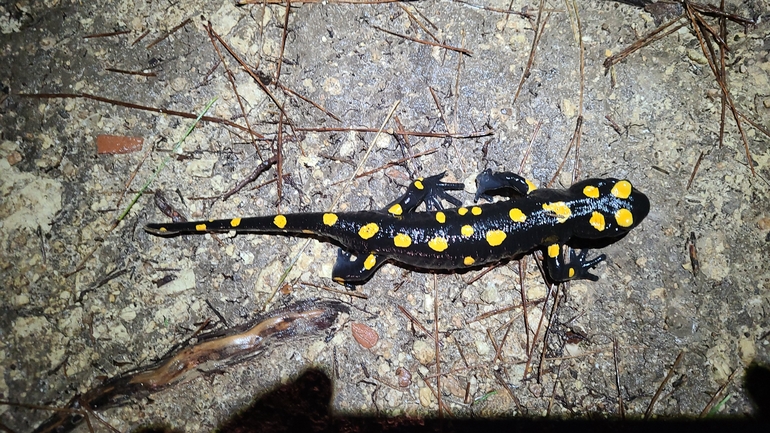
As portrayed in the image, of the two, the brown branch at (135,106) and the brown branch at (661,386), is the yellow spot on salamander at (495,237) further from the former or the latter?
the brown branch at (135,106)

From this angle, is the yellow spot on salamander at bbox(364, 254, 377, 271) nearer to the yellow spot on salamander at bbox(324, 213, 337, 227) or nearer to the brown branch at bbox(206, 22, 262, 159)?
the yellow spot on salamander at bbox(324, 213, 337, 227)

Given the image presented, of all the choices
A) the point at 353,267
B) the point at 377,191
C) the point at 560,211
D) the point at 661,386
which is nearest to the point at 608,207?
the point at 560,211

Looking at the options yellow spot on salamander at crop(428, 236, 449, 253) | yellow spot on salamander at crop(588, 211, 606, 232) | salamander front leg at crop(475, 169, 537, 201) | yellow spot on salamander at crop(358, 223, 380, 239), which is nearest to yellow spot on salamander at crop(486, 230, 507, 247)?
yellow spot on salamander at crop(428, 236, 449, 253)

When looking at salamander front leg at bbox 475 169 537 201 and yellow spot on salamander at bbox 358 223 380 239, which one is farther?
salamander front leg at bbox 475 169 537 201

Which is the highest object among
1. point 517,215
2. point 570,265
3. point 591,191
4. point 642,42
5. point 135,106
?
point 642,42

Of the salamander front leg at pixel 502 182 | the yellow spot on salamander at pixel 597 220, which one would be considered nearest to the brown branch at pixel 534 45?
the salamander front leg at pixel 502 182

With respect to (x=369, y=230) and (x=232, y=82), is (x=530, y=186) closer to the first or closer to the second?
(x=369, y=230)

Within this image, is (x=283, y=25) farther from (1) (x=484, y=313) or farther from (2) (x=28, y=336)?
(2) (x=28, y=336)
